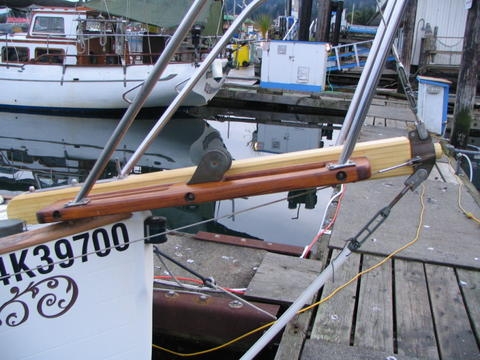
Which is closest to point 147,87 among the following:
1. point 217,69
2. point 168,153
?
point 168,153

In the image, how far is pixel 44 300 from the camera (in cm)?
261

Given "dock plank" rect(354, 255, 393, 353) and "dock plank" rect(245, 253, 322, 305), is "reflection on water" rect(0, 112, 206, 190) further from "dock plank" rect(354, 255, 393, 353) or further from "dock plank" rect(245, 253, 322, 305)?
"dock plank" rect(354, 255, 393, 353)

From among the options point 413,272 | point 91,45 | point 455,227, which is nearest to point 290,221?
point 455,227

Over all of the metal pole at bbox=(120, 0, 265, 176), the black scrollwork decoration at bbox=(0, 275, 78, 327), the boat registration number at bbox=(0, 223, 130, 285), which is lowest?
the black scrollwork decoration at bbox=(0, 275, 78, 327)

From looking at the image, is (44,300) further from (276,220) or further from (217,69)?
(217,69)

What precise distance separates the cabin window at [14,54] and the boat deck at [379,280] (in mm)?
13071

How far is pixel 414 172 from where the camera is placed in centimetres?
236

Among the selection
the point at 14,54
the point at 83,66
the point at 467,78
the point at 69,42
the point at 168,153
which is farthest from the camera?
the point at 14,54

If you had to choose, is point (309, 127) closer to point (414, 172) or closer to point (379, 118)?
point (379, 118)

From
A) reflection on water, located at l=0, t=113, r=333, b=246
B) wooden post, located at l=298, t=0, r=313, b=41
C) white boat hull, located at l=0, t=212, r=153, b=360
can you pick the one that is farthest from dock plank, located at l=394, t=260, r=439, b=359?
wooden post, located at l=298, t=0, r=313, b=41

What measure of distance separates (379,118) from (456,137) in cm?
161

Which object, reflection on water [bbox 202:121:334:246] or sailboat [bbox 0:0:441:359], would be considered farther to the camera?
reflection on water [bbox 202:121:334:246]

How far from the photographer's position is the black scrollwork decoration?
257cm

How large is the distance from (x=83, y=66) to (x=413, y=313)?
13388mm
